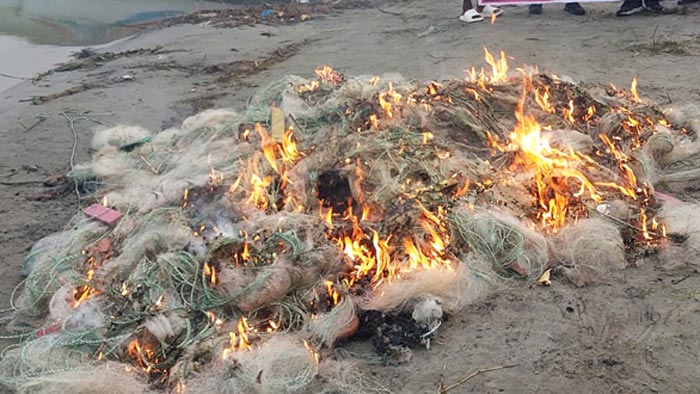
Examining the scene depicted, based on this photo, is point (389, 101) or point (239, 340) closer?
point (239, 340)

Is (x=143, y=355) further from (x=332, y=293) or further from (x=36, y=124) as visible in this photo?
(x=36, y=124)

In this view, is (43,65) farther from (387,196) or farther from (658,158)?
(658,158)

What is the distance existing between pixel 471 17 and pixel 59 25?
36.1 ft

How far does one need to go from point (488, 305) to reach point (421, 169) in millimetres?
1154

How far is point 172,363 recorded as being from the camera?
338 centimetres

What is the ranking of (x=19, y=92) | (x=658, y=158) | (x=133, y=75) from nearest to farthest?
(x=658, y=158) < (x=19, y=92) < (x=133, y=75)

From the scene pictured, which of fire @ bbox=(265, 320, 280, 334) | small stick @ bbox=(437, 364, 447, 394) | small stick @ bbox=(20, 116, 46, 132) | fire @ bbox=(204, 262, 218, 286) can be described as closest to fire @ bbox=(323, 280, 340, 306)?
fire @ bbox=(265, 320, 280, 334)

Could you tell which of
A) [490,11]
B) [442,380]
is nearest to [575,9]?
[490,11]

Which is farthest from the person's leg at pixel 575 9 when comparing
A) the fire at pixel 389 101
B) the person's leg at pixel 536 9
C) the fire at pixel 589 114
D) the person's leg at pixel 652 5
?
the fire at pixel 389 101

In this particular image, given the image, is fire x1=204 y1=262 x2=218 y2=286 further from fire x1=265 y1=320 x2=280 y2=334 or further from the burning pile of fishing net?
fire x1=265 y1=320 x2=280 y2=334

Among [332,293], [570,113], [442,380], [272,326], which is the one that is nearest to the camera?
[442,380]

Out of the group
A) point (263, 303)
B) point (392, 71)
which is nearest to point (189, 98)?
point (392, 71)

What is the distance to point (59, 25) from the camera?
55.7 ft

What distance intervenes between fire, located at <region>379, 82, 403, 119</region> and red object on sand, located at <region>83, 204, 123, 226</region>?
2.16m
